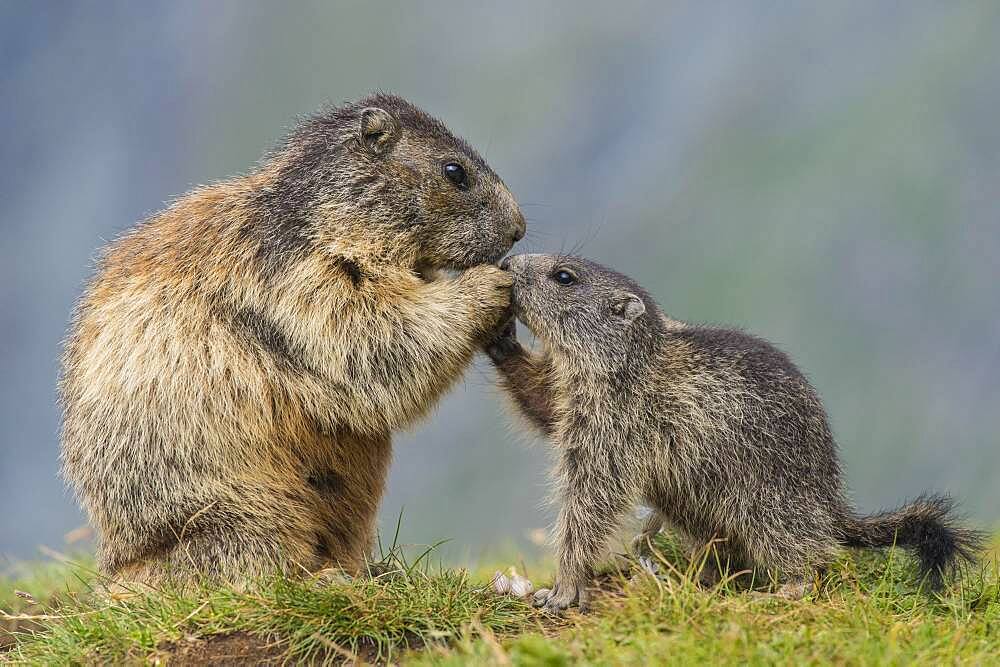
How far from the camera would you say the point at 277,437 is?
7.21 m

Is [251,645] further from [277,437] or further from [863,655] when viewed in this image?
[863,655]

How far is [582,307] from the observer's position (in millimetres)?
7500

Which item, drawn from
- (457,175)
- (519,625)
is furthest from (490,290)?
(519,625)

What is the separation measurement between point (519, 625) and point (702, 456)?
5.55ft

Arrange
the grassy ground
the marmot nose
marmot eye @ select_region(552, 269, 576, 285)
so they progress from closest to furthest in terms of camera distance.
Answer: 1. the grassy ground
2. marmot eye @ select_region(552, 269, 576, 285)
3. the marmot nose

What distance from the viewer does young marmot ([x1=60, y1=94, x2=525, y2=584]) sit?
706 cm

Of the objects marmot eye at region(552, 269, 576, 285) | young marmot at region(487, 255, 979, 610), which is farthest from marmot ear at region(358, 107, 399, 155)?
young marmot at region(487, 255, 979, 610)

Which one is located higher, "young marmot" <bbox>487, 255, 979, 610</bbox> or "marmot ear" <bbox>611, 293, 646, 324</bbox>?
"marmot ear" <bbox>611, 293, 646, 324</bbox>

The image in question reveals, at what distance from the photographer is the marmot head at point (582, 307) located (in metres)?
7.33

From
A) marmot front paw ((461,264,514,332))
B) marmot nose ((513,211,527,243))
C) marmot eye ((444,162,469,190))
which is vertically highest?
marmot eye ((444,162,469,190))

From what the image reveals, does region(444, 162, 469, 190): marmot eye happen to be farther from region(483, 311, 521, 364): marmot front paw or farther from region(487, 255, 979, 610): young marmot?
region(487, 255, 979, 610): young marmot

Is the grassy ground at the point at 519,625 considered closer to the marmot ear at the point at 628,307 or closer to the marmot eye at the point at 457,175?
the marmot ear at the point at 628,307

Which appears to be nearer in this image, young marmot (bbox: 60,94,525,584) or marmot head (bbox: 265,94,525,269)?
young marmot (bbox: 60,94,525,584)

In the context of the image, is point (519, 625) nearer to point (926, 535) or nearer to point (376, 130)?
point (926, 535)
